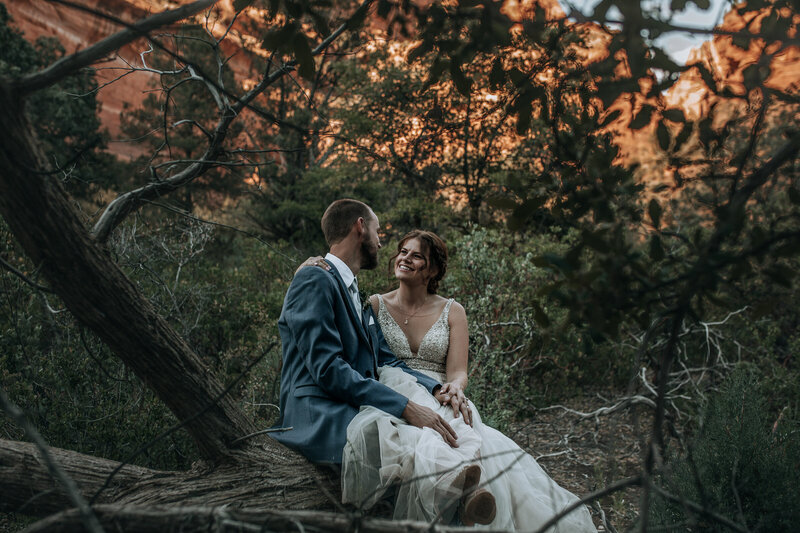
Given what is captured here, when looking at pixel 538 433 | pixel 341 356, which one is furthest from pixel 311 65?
pixel 538 433

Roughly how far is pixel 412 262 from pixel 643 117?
2.39m

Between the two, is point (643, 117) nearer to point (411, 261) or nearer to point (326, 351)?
point (326, 351)

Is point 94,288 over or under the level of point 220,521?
over

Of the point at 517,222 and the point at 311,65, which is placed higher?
the point at 311,65

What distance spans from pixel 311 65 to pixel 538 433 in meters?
5.69

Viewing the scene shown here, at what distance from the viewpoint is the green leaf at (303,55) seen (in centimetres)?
158

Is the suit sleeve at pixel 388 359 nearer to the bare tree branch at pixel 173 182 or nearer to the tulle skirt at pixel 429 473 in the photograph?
the tulle skirt at pixel 429 473

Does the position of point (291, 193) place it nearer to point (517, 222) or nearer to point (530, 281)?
point (530, 281)

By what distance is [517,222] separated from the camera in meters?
1.80

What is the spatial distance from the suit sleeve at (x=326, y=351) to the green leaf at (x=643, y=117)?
163 centimetres

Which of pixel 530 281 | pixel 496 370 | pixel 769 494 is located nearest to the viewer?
pixel 769 494

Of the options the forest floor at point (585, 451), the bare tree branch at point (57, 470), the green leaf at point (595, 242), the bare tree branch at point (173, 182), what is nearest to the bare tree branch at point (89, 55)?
the bare tree branch at point (173, 182)

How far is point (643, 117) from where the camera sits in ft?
5.06

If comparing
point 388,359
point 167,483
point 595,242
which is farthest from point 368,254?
point 595,242
